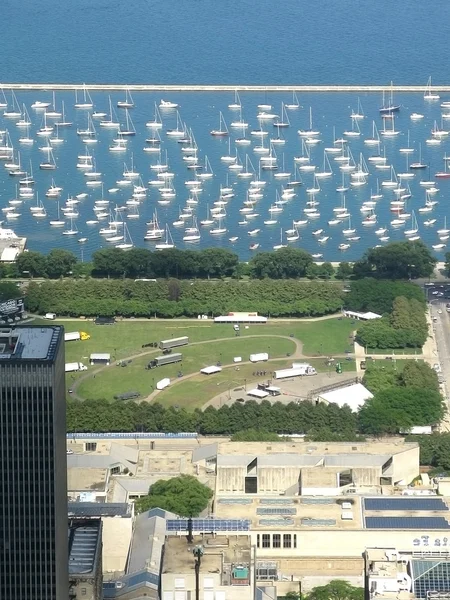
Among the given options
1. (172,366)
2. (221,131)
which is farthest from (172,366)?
(221,131)

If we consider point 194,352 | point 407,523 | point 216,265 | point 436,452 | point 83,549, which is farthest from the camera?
point 216,265

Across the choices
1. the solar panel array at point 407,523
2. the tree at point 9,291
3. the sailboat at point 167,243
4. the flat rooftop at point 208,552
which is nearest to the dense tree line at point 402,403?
the solar panel array at point 407,523

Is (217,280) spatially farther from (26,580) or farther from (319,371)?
(26,580)

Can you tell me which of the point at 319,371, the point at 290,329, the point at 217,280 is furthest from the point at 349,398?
the point at 217,280

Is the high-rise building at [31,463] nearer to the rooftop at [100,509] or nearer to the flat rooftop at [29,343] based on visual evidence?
the flat rooftop at [29,343]

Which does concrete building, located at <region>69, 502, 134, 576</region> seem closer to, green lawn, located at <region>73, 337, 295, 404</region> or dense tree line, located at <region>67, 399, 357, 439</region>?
dense tree line, located at <region>67, 399, 357, 439</region>

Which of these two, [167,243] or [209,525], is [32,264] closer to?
[167,243]
